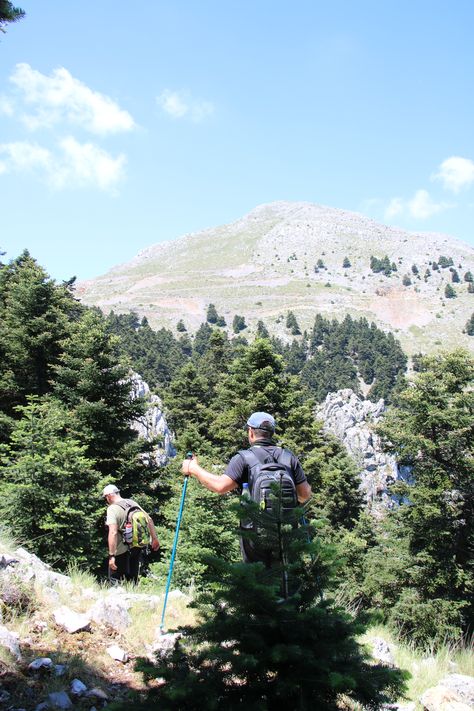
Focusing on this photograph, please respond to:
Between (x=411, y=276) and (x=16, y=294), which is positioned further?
(x=411, y=276)

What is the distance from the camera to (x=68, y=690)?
12.0 feet

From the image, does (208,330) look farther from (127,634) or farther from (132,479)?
(127,634)

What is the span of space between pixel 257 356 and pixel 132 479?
7.70 m

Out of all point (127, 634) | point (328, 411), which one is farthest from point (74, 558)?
point (328, 411)

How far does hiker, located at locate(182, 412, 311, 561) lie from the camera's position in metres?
3.87

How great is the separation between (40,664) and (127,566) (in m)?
3.82

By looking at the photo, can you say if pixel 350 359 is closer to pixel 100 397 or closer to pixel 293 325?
pixel 293 325

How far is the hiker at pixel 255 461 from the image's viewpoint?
152 inches

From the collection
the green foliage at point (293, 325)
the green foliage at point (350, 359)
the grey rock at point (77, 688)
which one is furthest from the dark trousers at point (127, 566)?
the green foliage at point (293, 325)

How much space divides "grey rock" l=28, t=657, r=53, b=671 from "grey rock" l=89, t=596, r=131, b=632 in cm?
114

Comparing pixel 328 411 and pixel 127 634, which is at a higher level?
pixel 127 634

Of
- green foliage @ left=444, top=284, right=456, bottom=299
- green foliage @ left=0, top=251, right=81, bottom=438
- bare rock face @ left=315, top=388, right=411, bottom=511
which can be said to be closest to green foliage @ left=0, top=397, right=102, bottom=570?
green foliage @ left=0, top=251, right=81, bottom=438

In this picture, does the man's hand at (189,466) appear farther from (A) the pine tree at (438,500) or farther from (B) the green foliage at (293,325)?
(B) the green foliage at (293,325)

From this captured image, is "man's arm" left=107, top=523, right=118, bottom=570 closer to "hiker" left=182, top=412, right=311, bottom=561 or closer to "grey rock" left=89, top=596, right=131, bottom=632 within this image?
"grey rock" left=89, top=596, right=131, bottom=632
